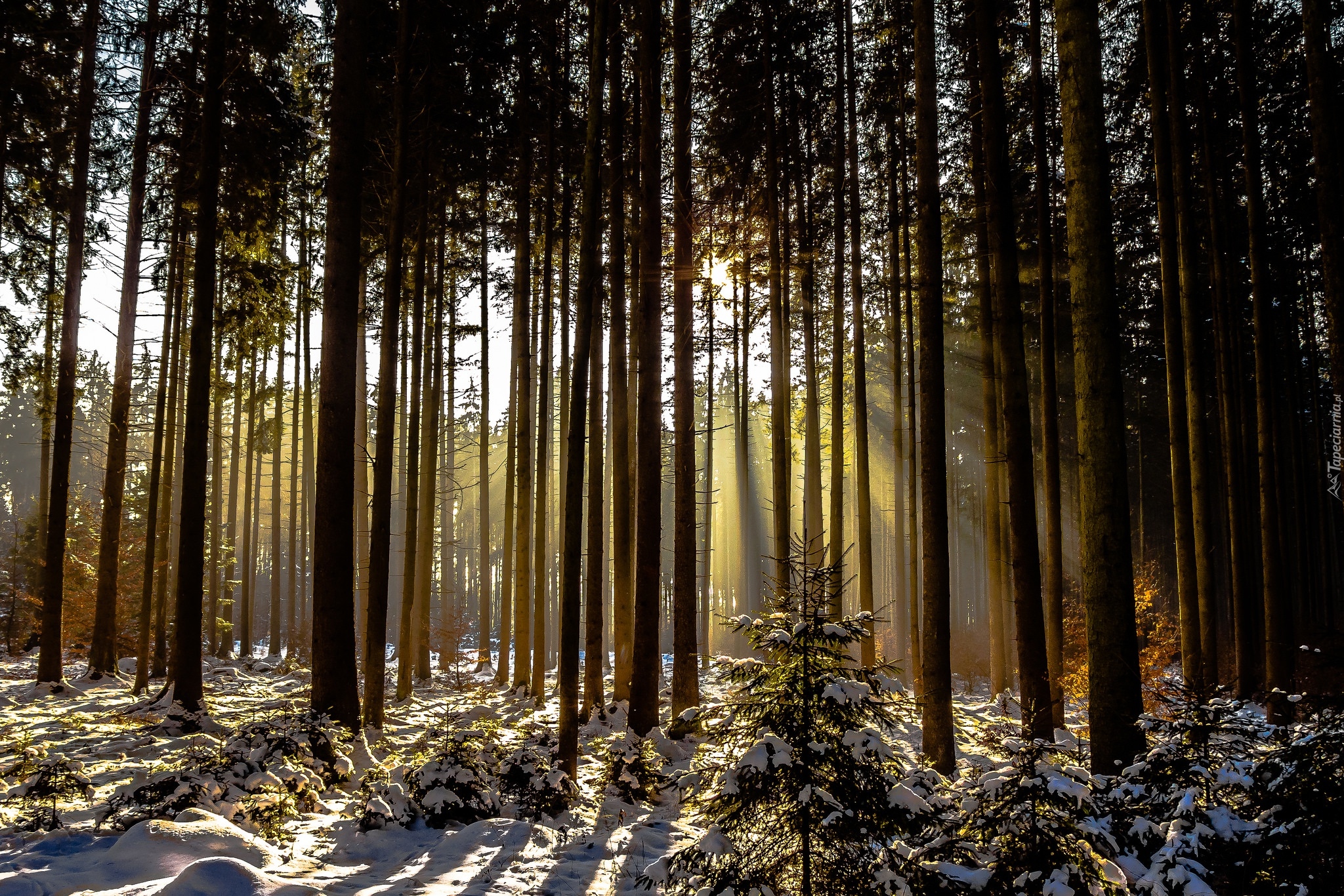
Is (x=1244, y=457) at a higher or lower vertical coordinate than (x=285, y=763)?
higher

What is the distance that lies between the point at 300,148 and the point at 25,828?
10.4 meters

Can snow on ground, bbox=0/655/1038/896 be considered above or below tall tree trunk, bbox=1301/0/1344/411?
below

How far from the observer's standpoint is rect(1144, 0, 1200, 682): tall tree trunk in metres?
9.85

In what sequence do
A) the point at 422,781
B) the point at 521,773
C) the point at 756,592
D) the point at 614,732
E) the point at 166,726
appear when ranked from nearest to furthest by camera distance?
the point at 422,781
the point at 521,773
the point at 166,726
the point at 614,732
the point at 756,592

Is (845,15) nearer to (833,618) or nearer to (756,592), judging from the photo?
(833,618)

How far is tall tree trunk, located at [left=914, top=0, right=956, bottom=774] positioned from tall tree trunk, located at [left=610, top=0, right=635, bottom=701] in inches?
157

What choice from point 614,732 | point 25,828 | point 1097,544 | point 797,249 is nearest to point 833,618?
point 1097,544

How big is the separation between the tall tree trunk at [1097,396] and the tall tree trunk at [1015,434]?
2.01 meters

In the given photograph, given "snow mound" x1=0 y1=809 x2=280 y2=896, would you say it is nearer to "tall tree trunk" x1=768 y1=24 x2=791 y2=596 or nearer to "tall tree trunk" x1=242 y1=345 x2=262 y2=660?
"tall tree trunk" x1=768 y1=24 x2=791 y2=596

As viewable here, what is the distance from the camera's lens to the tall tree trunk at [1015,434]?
7848 mm

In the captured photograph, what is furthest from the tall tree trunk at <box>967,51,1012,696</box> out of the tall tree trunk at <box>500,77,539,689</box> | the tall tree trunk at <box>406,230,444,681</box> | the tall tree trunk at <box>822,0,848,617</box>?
the tall tree trunk at <box>406,230,444,681</box>

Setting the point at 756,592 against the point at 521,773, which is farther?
the point at 756,592

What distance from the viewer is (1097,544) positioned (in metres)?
5.65

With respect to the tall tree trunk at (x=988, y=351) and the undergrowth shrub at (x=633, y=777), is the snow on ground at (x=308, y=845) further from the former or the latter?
the tall tree trunk at (x=988, y=351)
